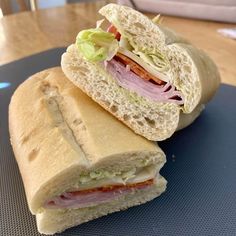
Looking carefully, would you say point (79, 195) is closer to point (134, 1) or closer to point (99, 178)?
point (99, 178)

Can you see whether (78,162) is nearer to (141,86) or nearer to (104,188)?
(104,188)

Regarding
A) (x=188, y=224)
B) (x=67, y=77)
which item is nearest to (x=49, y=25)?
(x=67, y=77)

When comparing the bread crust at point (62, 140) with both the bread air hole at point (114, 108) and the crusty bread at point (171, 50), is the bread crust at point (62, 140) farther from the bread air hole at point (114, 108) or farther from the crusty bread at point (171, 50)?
the crusty bread at point (171, 50)

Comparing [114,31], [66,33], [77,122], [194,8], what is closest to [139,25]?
[114,31]

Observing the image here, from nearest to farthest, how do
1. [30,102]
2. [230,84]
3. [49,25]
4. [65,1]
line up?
[30,102] < [230,84] < [49,25] < [65,1]

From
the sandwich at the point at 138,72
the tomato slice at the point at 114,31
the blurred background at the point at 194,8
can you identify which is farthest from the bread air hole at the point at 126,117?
the blurred background at the point at 194,8
